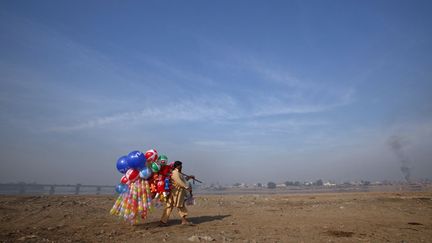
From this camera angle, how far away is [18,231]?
880 centimetres

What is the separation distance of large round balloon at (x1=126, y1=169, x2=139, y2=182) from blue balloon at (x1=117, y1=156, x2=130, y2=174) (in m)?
0.18

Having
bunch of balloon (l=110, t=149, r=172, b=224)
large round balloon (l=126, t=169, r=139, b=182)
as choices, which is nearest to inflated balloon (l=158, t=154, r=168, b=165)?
bunch of balloon (l=110, t=149, r=172, b=224)

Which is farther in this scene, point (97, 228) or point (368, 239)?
point (97, 228)

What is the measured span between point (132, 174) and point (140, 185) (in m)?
0.47

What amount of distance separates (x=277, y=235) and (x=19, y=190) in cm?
3682

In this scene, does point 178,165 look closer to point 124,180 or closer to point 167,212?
point 167,212

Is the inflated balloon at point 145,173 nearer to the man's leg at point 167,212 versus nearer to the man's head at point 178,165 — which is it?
the man's head at point 178,165

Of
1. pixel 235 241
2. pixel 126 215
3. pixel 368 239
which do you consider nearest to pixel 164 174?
pixel 126 215

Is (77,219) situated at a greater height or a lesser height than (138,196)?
lesser

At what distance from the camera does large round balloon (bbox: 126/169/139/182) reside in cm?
952

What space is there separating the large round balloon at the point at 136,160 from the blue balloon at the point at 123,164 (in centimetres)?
15

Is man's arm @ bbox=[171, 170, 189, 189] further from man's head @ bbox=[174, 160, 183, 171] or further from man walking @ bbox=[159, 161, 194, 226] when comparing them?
man's head @ bbox=[174, 160, 183, 171]

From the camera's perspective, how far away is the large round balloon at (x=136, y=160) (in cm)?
952

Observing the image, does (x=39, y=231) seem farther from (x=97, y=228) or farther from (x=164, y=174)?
(x=164, y=174)
